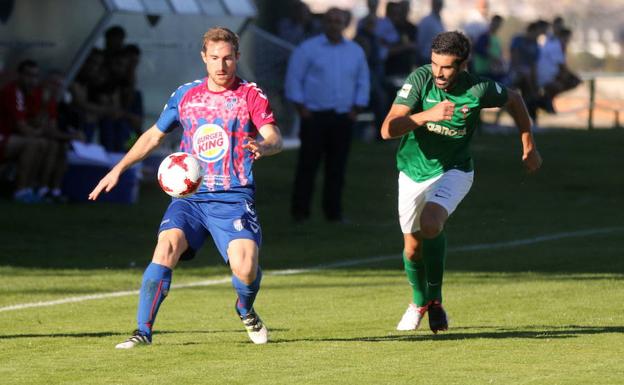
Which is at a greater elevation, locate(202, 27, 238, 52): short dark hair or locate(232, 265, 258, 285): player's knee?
locate(202, 27, 238, 52): short dark hair

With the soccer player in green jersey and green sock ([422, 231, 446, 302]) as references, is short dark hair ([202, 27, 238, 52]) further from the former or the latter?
green sock ([422, 231, 446, 302])

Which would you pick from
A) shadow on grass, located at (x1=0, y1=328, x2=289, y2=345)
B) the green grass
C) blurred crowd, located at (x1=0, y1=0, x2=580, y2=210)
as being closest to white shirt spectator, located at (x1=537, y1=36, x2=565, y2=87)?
blurred crowd, located at (x1=0, y1=0, x2=580, y2=210)

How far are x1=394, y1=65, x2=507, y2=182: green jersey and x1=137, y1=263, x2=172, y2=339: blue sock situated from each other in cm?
195

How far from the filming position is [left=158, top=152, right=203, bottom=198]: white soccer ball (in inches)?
345

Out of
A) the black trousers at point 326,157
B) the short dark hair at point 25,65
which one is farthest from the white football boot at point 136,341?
the short dark hair at point 25,65

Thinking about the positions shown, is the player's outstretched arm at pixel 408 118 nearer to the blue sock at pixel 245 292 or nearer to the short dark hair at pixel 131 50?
the blue sock at pixel 245 292

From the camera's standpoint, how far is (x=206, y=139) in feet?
29.8

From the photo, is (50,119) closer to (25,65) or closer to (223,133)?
(25,65)

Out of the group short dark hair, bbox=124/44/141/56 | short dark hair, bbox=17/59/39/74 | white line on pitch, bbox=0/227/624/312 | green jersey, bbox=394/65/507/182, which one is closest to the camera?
green jersey, bbox=394/65/507/182

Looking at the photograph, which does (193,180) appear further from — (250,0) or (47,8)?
(250,0)

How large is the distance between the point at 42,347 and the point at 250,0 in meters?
15.9

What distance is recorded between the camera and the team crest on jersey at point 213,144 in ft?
29.7

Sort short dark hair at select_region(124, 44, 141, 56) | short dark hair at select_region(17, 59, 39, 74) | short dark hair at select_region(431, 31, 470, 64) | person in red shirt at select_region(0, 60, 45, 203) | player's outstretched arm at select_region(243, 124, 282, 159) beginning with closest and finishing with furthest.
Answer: player's outstretched arm at select_region(243, 124, 282, 159)
short dark hair at select_region(431, 31, 470, 64)
person in red shirt at select_region(0, 60, 45, 203)
short dark hair at select_region(17, 59, 39, 74)
short dark hair at select_region(124, 44, 141, 56)

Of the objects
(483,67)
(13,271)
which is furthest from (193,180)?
(483,67)
